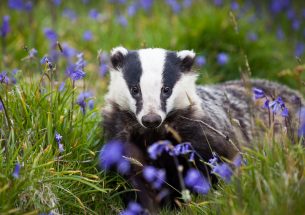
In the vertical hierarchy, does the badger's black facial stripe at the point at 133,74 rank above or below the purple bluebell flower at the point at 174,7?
below

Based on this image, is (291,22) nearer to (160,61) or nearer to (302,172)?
(160,61)

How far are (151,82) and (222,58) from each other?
2332mm

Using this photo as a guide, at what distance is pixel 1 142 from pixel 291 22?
21.7ft

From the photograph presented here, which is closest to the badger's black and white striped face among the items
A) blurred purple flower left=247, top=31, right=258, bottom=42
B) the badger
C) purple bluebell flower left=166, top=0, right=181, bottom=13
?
the badger

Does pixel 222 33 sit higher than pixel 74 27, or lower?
lower

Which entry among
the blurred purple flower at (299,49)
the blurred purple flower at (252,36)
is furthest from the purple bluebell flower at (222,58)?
the blurred purple flower at (299,49)

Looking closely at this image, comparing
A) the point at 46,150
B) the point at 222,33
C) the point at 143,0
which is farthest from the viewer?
the point at 143,0

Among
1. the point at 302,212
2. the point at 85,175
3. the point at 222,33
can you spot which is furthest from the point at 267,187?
the point at 222,33

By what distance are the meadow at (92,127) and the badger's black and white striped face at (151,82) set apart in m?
0.20

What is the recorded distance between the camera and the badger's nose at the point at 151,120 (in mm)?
3590

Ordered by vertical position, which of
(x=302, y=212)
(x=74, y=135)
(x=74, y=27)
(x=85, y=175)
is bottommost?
(x=302, y=212)

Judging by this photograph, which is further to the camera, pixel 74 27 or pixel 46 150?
pixel 74 27

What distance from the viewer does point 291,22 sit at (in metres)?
9.38

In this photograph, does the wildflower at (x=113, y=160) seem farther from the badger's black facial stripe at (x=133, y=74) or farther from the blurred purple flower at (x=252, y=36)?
the blurred purple flower at (x=252, y=36)
